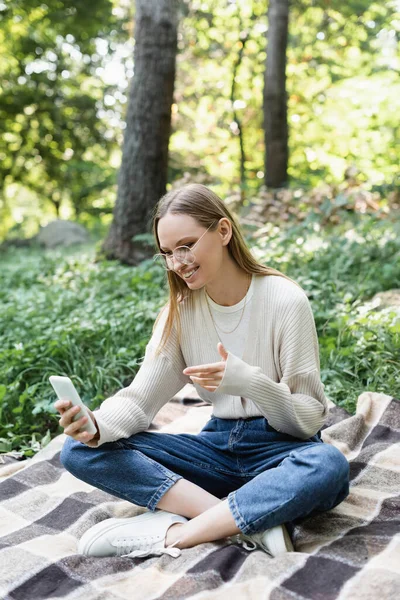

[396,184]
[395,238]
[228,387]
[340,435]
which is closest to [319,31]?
[396,184]

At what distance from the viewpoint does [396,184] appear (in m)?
6.61

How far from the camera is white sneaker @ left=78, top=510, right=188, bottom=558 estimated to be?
6.47 feet

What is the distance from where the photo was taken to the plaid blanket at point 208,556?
1.64 metres

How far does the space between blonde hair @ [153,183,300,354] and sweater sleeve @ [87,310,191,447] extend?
4 centimetres

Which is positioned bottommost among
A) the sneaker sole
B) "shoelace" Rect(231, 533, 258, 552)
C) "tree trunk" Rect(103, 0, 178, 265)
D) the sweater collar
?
"shoelace" Rect(231, 533, 258, 552)

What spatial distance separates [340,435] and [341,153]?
30.8 ft

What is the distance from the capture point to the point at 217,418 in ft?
7.54

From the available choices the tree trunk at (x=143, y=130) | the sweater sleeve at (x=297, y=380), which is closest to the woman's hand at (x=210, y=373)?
Answer: the sweater sleeve at (x=297, y=380)

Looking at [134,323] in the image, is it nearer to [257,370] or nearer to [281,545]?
[257,370]

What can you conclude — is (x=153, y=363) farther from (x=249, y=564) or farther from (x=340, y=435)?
(x=340, y=435)

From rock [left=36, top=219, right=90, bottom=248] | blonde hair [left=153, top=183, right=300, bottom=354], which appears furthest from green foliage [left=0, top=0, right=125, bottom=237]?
blonde hair [left=153, top=183, right=300, bottom=354]

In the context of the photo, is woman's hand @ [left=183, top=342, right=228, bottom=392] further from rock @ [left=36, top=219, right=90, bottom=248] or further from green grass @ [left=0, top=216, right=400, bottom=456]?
rock @ [left=36, top=219, right=90, bottom=248]

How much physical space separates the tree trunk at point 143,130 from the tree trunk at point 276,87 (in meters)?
2.18

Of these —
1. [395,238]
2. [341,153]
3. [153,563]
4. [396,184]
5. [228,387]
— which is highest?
[341,153]
